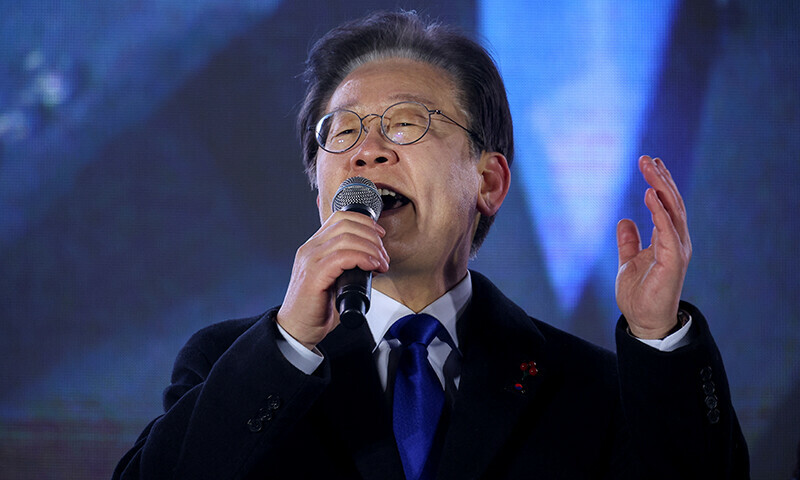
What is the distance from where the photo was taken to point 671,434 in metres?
1.33

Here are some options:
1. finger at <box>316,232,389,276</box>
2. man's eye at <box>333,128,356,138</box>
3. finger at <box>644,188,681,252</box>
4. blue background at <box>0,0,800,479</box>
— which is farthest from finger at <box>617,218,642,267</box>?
blue background at <box>0,0,800,479</box>

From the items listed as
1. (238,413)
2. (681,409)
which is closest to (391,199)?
(238,413)

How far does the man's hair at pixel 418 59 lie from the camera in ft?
6.31

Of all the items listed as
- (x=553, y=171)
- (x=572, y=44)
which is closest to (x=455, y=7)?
(x=572, y=44)

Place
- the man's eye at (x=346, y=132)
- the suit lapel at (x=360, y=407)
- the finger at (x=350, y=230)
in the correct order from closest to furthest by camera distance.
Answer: the finger at (x=350, y=230) → the suit lapel at (x=360, y=407) → the man's eye at (x=346, y=132)

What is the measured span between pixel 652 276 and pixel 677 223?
111 millimetres

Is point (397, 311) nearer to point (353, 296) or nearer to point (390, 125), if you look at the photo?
point (390, 125)

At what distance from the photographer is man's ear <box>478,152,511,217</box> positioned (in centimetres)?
196

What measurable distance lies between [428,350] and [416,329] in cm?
7

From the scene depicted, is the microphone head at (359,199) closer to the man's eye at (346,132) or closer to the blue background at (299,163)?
the man's eye at (346,132)

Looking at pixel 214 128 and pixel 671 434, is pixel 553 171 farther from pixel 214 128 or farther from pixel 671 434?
pixel 671 434

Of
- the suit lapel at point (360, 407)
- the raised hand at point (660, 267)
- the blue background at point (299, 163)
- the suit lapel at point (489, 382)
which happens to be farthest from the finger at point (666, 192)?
the blue background at point (299, 163)

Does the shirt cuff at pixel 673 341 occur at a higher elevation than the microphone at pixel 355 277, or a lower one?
lower

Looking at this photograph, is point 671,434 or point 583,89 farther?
point 583,89
